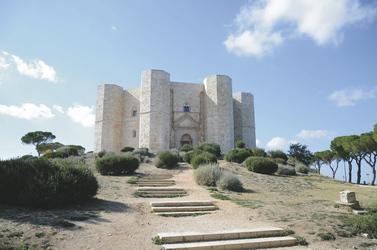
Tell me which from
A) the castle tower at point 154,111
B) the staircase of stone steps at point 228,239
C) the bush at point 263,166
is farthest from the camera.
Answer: the castle tower at point 154,111

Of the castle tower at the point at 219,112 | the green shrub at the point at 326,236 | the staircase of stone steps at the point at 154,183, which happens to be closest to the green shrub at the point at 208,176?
the staircase of stone steps at the point at 154,183

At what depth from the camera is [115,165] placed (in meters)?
12.3

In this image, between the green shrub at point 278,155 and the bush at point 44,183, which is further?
the green shrub at point 278,155

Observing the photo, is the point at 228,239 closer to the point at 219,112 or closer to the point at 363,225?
the point at 363,225

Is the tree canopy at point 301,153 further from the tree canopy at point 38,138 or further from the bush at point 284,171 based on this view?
the tree canopy at point 38,138

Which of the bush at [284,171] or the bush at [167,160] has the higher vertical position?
the bush at [167,160]

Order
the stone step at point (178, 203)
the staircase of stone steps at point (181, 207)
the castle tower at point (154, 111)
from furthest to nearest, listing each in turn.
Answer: the castle tower at point (154, 111), the stone step at point (178, 203), the staircase of stone steps at point (181, 207)

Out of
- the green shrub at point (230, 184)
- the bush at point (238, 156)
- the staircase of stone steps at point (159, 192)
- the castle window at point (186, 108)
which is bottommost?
the staircase of stone steps at point (159, 192)

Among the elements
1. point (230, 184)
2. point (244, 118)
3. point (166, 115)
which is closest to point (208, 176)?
point (230, 184)

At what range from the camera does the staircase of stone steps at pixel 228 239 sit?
14.2ft

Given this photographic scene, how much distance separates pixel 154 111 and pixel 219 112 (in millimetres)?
7935

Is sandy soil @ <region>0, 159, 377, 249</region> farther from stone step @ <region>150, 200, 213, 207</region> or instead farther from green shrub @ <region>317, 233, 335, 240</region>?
stone step @ <region>150, 200, 213, 207</region>

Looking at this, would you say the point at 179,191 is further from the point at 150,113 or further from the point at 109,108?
the point at 109,108

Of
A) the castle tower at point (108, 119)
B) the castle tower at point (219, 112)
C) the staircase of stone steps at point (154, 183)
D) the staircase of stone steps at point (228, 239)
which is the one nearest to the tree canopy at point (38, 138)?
the castle tower at point (108, 119)
